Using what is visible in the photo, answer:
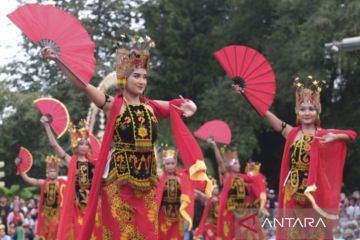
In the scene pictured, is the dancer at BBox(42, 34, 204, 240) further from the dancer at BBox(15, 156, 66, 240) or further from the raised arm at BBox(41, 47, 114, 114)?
the dancer at BBox(15, 156, 66, 240)

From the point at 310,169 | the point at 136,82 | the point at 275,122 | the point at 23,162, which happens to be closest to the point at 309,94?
the point at 275,122

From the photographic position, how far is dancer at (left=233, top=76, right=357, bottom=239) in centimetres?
974

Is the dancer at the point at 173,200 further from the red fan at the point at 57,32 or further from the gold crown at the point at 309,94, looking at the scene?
the red fan at the point at 57,32

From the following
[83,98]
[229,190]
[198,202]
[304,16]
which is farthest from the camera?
[83,98]

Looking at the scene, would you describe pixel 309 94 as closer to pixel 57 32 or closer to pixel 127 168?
pixel 127 168

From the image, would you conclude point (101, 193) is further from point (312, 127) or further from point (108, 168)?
point (312, 127)

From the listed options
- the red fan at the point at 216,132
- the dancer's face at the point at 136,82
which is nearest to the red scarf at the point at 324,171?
the dancer's face at the point at 136,82

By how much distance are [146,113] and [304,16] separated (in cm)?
2003

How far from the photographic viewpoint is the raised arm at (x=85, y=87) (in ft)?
25.6

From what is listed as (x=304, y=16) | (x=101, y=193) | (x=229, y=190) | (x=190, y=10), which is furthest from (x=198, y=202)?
(x=101, y=193)

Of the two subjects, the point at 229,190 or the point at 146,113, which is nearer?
the point at 146,113

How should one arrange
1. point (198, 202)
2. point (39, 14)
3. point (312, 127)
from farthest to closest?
point (198, 202)
point (312, 127)
point (39, 14)

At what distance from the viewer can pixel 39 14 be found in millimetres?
7945

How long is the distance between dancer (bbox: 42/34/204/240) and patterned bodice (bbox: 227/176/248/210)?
7.33 meters
